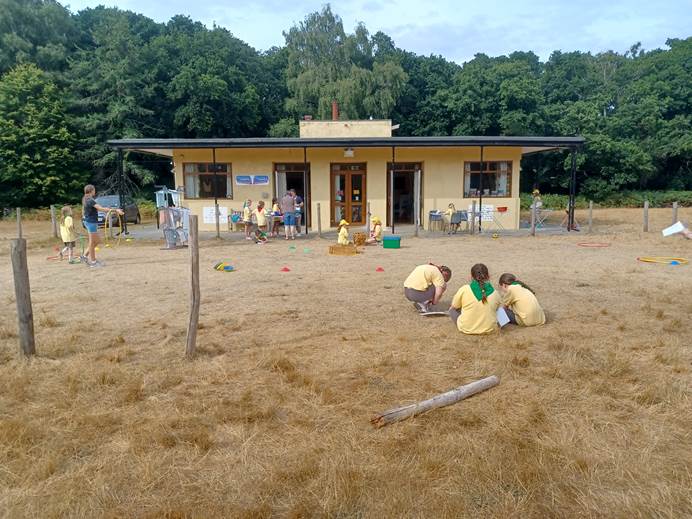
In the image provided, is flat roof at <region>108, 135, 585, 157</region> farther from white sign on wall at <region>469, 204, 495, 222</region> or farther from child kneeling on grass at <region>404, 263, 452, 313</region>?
child kneeling on grass at <region>404, 263, 452, 313</region>

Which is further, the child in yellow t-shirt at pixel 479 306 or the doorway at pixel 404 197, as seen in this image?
the doorway at pixel 404 197

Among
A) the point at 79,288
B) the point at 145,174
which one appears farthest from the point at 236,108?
the point at 79,288

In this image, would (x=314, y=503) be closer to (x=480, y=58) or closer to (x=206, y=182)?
(x=206, y=182)

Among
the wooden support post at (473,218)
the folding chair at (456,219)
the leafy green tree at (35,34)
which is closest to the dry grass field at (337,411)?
the wooden support post at (473,218)

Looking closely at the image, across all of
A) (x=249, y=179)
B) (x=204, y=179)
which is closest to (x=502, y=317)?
(x=249, y=179)

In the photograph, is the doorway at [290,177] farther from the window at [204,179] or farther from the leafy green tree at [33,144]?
the leafy green tree at [33,144]

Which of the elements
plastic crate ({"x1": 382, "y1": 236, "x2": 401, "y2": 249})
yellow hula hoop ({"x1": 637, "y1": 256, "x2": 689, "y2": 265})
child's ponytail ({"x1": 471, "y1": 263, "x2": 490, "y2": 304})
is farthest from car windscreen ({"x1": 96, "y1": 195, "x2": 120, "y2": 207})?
child's ponytail ({"x1": 471, "y1": 263, "x2": 490, "y2": 304})

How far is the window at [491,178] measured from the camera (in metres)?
19.0

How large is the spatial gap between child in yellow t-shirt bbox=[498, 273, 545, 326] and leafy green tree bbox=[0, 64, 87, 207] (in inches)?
1202

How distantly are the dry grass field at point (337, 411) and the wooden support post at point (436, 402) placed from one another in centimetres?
7

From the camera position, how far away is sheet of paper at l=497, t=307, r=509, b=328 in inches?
243

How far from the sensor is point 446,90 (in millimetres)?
40188

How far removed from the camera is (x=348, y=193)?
1931 cm

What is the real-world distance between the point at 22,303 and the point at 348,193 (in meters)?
14.8
